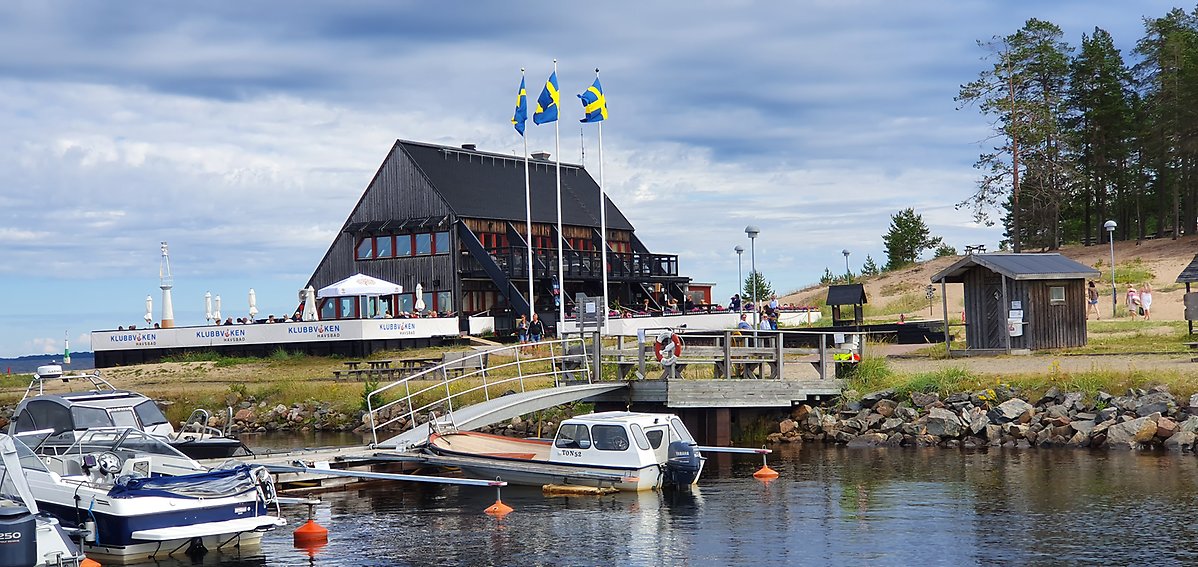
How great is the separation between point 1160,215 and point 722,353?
54.1 meters

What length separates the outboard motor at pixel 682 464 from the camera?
80.1 ft

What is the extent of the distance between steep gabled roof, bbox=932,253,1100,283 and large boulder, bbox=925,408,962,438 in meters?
9.30

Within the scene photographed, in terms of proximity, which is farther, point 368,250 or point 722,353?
point 368,250

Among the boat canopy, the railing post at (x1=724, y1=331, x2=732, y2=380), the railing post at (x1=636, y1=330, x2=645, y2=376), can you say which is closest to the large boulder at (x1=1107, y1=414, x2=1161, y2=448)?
the railing post at (x1=724, y1=331, x2=732, y2=380)

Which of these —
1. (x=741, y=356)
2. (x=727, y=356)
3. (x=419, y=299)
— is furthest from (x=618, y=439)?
(x=419, y=299)

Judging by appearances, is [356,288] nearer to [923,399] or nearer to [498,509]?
[923,399]

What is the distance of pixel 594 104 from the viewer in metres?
49.0

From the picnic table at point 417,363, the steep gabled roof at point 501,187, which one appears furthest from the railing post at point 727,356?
the steep gabled roof at point 501,187

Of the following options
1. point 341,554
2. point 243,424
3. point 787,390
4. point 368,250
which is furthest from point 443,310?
point 341,554

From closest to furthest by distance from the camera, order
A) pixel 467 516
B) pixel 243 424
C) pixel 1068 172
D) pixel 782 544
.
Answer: pixel 782 544 < pixel 467 516 < pixel 243 424 < pixel 1068 172

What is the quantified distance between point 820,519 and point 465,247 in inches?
1531

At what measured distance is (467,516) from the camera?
22688 millimetres

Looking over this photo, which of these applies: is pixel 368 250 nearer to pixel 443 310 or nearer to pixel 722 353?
pixel 443 310

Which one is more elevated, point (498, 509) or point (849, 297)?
point (849, 297)
